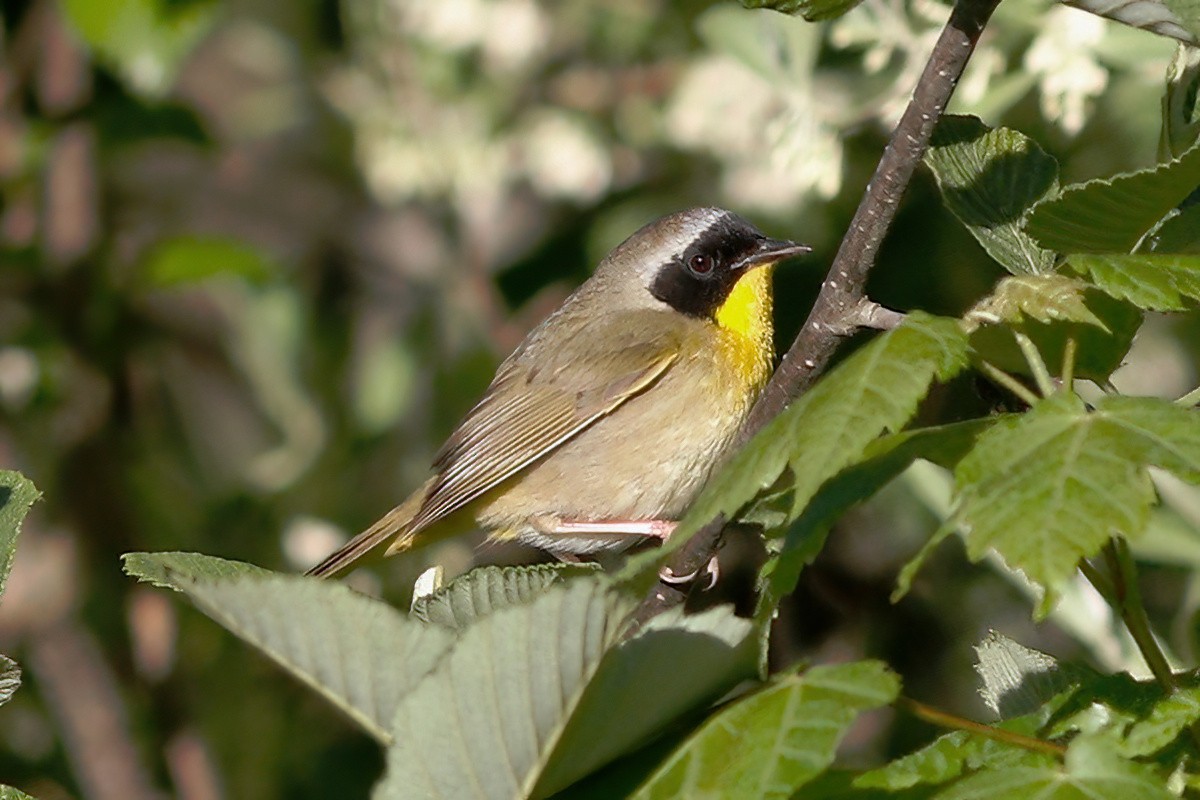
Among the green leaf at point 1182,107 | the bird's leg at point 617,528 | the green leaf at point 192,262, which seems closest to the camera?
the green leaf at point 1182,107

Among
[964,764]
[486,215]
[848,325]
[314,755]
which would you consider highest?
[848,325]

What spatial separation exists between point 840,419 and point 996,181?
563 mm

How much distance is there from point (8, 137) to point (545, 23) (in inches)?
58.3

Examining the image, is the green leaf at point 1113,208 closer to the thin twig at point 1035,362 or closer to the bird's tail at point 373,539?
the thin twig at point 1035,362

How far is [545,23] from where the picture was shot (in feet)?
13.5

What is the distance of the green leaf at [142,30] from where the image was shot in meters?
3.46

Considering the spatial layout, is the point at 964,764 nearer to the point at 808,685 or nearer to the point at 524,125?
the point at 808,685

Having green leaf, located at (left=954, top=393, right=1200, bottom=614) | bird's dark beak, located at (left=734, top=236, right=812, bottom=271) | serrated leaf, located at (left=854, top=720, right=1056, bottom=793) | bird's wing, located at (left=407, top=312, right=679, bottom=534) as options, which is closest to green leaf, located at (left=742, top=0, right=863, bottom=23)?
green leaf, located at (left=954, top=393, right=1200, bottom=614)

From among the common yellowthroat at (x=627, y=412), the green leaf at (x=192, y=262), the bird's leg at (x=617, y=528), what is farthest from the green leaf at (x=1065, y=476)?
the green leaf at (x=192, y=262)

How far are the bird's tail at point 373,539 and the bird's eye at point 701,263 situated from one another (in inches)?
32.1

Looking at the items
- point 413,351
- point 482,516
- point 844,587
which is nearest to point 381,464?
point 413,351

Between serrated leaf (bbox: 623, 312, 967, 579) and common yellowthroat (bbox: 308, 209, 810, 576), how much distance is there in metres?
1.95

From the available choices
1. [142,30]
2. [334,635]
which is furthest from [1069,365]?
[142,30]

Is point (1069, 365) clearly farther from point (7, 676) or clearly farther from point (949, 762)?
point (7, 676)
